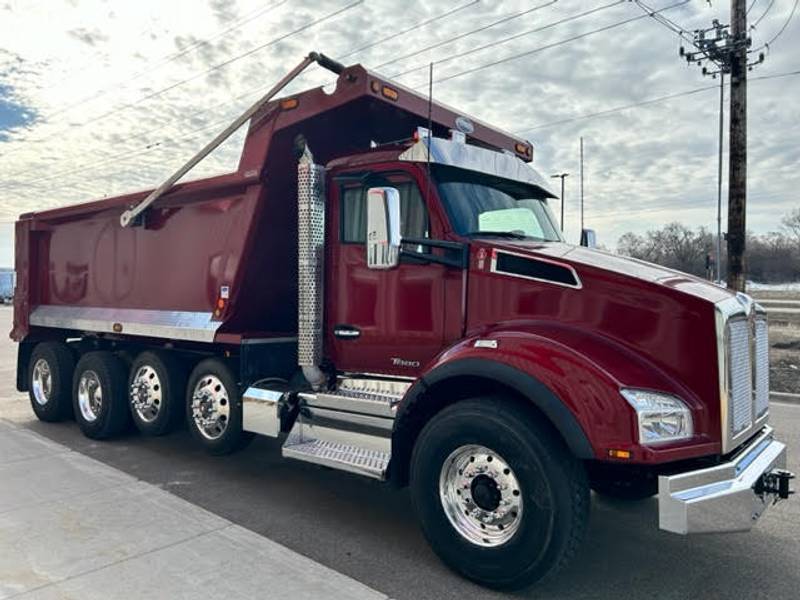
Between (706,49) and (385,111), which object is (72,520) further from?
(706,49)

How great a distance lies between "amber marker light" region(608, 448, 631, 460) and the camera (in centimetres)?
331

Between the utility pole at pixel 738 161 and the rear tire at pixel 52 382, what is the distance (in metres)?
11.3

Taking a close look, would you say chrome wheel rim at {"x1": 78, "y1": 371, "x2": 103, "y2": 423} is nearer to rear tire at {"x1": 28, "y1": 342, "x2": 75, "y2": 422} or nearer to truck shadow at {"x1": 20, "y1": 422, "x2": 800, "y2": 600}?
rear tire at {"x1": 28, "y1": 342, "x2": 75, "y2": 422}

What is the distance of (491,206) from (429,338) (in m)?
1.07

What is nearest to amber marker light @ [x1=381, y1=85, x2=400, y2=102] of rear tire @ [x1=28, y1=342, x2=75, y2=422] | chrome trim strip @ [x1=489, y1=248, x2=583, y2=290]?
chrome trim strip @ [x1=489, y1=248, x2=583, y2=290]

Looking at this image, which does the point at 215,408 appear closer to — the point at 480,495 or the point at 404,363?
the point at 404,363

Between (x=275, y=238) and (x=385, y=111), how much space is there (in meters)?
1.44

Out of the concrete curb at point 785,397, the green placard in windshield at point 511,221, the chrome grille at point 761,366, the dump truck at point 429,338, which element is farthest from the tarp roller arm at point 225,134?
the concrete curb at point 785,397

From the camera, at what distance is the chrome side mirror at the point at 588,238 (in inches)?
244

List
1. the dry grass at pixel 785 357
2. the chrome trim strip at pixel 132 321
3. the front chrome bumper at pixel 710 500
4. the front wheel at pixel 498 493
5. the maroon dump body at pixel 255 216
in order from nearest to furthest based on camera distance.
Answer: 1. the front chrome bumper at pixel 710 500
2. the front wheel at pixel 498 493
3. the maroon dump body at pixel 255 216
4. the chrome trim strip at pixel 132 321
5. the dry grass at pixel 785 357

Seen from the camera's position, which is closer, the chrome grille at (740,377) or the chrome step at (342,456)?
the chrome grille at (740,377)

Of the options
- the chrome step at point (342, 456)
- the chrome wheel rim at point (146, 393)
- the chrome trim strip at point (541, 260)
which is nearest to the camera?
the chrome trim strip at point (541, 260)

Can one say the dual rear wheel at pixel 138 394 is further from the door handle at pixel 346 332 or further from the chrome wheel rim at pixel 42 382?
the door handle at pixel 346 332

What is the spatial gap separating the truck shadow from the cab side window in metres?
2.05
